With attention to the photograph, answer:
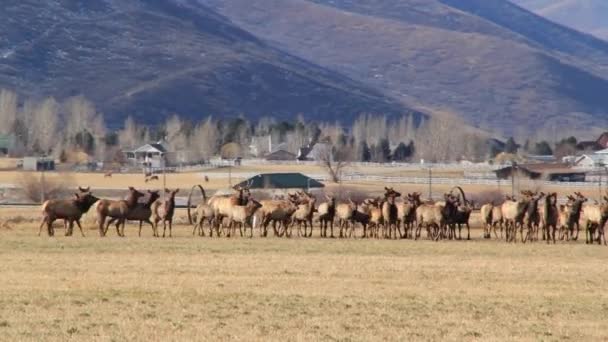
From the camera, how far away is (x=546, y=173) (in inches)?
5044

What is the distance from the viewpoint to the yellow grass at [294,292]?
74.2 ft

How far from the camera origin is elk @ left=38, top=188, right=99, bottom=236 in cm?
4700

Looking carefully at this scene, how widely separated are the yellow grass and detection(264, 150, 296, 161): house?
11963 cm

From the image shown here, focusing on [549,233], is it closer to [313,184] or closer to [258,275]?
[258,275]

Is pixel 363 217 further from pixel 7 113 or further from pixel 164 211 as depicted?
pixel 7 113

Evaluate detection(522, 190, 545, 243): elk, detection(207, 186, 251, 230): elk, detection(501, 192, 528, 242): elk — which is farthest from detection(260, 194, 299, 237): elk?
detection(522, 190, 545, 243): elk

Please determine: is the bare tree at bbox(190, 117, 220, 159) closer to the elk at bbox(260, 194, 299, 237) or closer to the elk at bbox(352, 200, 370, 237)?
the elk at bbox(352, 200, 370, 237)

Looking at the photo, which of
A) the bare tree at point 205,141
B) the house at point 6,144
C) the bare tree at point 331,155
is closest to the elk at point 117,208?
the bare tree at point 331,155

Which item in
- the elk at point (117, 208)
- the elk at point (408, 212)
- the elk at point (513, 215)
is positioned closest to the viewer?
the elk at point (117, 208)

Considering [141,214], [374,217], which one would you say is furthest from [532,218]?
[141,214]

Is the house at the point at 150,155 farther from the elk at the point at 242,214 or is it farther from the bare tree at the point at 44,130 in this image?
the elk at the point at 242,214

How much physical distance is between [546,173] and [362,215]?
79.5 m

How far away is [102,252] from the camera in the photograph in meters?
37.9

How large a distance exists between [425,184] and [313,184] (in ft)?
42.9
